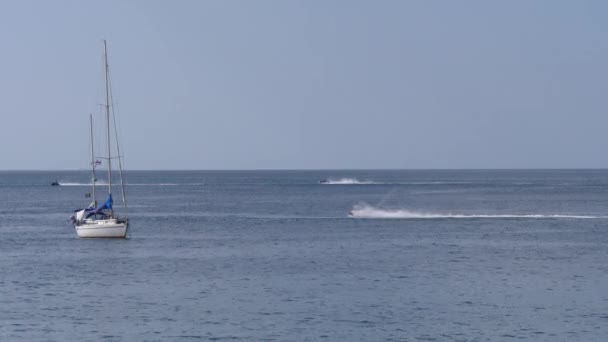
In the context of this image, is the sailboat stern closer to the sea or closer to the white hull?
the white hull

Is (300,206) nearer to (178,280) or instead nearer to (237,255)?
(237,255)

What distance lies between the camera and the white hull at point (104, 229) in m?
99.4

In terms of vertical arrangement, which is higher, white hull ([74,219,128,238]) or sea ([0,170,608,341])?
white hull ([74,219,128,238])

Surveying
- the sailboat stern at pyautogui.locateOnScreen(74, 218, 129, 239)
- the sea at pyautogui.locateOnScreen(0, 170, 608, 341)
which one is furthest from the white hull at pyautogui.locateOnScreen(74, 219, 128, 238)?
the sea at pyautogui.locateOnScreen(0, 170, 608, 341)

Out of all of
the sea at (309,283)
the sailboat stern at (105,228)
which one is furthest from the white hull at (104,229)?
the sea at (309,283)

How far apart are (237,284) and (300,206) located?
11077 cm

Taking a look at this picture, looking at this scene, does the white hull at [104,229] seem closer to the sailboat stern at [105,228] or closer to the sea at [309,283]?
the sailboat stern at [105,228]

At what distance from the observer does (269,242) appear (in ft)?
325

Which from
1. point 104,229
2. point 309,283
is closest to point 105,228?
point 104,229

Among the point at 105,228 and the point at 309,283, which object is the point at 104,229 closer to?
the point at 105,228

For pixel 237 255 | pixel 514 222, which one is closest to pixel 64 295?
pixel 237 255

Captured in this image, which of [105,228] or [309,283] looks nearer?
[309,283]

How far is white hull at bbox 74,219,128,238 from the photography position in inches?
3912

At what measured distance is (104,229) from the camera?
99.4m
